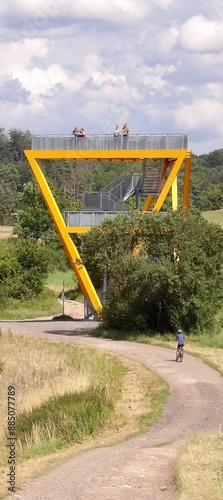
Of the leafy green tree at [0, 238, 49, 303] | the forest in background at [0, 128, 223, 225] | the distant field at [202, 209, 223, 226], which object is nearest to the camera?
the leafy green tree at [0, 238, 49, 303]

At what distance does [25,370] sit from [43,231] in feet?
183

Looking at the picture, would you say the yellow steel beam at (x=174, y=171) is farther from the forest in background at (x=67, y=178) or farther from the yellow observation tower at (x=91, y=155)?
the forest in background at (x=67, y=178)

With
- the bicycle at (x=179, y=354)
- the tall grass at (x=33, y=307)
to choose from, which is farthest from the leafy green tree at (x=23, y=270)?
the bicycle at (x=179, y=354)

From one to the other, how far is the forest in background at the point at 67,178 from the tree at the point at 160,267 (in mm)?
72727

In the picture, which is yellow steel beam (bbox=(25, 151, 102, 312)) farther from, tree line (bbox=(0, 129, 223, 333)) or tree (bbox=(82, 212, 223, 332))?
tree (bbox=(82, 212, 223, 332))

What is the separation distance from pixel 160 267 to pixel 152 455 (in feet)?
62.0

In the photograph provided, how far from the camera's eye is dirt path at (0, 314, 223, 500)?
13945 mm

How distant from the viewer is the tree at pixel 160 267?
35.1 meters

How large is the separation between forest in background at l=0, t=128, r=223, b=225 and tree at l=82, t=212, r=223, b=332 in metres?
72.7

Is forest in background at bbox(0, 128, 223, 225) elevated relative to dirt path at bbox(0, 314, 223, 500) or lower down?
elevated

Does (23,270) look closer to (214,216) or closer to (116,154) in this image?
(116,154)

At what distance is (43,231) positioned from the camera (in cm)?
8406

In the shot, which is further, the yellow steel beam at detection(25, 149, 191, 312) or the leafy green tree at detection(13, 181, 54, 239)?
the leafy green tree at detection(13, 181, 54, 239)

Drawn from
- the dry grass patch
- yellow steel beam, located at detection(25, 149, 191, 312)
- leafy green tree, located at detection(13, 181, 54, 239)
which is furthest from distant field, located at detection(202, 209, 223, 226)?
the dry grass patch
